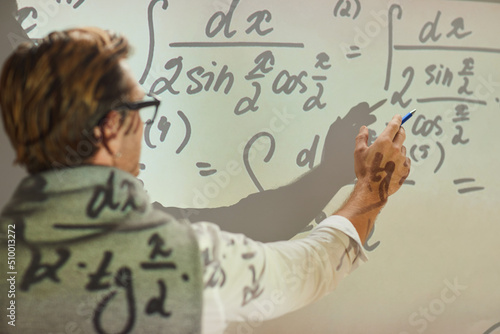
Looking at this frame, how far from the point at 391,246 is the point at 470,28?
58 centimetres

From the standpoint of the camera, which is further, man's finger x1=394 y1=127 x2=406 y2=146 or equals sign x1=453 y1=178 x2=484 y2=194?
equals sign x1=453 y1=178 x2=484 y2=194

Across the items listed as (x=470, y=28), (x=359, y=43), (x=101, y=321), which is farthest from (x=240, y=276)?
(x=470, y=28)

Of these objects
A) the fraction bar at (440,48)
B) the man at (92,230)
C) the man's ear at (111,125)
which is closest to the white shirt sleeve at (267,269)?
the man at (92,230)

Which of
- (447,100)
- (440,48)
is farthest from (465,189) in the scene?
(440,48)

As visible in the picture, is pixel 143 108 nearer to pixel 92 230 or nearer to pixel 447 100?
pixel 92 230

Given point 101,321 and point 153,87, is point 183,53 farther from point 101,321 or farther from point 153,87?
point 101,321

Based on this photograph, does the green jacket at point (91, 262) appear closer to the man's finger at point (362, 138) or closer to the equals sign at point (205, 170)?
the equals sign at point (205, 170)

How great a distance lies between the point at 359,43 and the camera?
110cm

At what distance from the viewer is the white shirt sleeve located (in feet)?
2.64

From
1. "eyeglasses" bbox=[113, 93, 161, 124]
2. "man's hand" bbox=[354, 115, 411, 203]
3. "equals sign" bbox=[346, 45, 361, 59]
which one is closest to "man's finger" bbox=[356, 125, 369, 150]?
"man's hand" bbox=[354, 115, 411, 203]

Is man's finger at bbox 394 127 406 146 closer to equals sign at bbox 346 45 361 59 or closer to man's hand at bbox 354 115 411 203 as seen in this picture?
man's hand at bbox 354 115 411 203

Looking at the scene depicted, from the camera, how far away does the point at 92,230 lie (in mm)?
756

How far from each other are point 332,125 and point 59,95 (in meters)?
0.60

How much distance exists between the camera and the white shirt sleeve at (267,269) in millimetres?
803
